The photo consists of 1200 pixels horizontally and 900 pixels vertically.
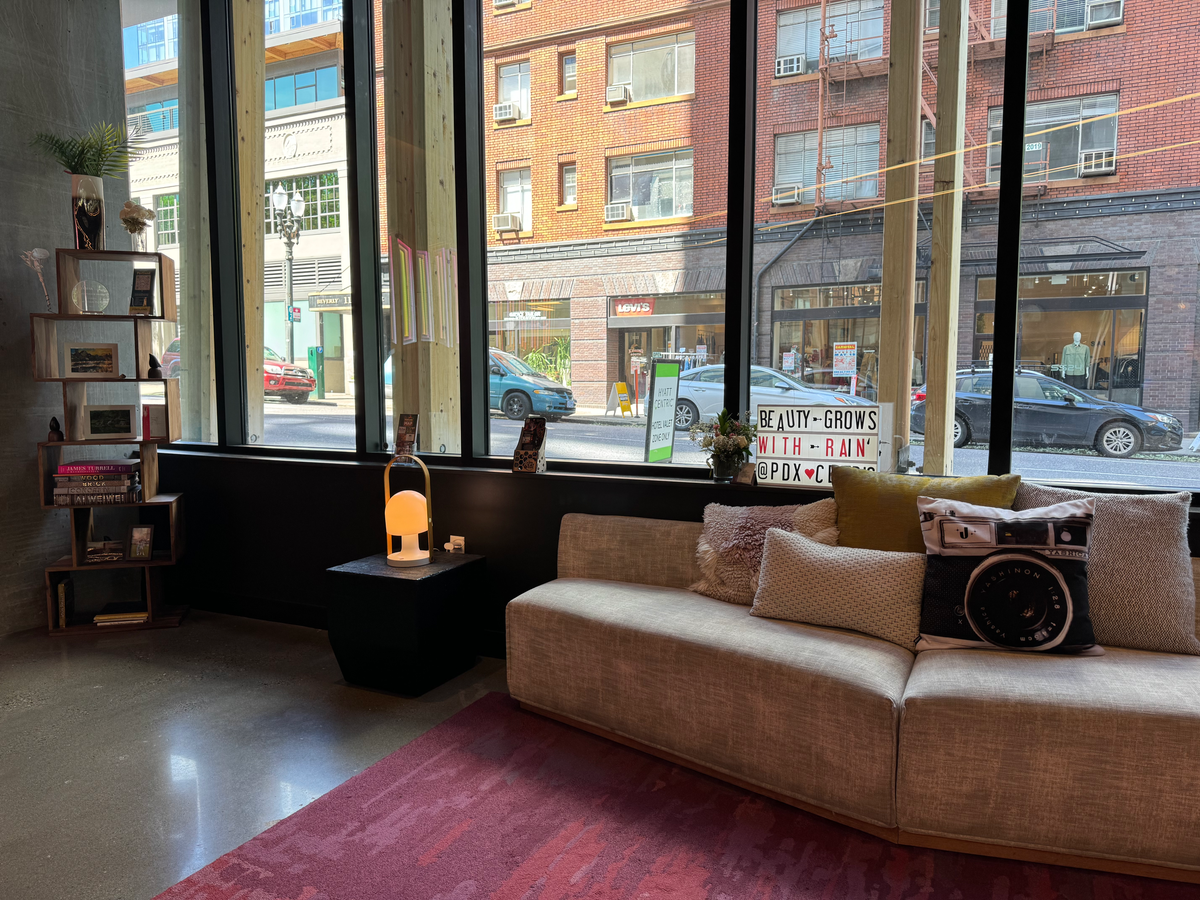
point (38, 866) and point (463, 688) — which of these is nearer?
point (38, 866)

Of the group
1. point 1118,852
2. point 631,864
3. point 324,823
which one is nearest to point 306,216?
point 324,823

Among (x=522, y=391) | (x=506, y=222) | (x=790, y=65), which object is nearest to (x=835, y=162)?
(x=790, y=65)

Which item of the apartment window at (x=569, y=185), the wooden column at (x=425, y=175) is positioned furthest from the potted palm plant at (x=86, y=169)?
the apartment window at (x=569, y=185)

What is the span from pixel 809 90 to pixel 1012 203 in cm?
95

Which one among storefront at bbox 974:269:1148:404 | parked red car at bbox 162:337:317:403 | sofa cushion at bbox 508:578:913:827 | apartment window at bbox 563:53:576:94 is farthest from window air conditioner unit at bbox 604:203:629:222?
parked red car at bbox 162:337:317:403

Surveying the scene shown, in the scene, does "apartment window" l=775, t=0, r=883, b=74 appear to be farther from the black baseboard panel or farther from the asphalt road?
the black baseboard panel

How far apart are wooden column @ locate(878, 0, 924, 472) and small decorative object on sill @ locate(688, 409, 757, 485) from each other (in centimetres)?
53

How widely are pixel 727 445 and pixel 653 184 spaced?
1.24m

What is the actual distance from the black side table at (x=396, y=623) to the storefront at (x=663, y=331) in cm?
119

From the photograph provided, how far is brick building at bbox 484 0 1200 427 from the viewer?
2.79 m

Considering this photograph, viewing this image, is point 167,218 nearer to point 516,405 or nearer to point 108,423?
point 108,423

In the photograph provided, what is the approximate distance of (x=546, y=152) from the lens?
3.74 meters

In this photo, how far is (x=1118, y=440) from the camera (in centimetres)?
289

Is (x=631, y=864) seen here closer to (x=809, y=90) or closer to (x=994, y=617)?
(x=994, y=617)
